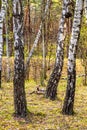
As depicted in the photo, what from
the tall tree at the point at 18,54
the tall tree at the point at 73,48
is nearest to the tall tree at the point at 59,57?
the tall tree at the point at 73,48

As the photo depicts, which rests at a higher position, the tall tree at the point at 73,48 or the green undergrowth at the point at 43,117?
the tall tree at the point at 73,48

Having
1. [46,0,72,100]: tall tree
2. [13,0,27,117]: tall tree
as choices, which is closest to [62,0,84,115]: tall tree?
[13,0,27,117]: tall tree

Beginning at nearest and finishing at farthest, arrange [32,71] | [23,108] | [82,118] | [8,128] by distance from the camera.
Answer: [8,128]
[23,108]
[82,118]
[32,71]

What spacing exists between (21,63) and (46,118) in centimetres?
Result: 196

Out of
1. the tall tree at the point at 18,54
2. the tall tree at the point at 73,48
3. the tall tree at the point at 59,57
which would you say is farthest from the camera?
the tall tree at the point at 59,57

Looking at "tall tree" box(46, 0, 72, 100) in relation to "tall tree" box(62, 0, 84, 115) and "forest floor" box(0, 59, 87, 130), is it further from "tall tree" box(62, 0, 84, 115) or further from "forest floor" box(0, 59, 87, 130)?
"tall tree" box(62, 0, 84, 115)

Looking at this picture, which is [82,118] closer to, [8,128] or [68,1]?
[8,128]

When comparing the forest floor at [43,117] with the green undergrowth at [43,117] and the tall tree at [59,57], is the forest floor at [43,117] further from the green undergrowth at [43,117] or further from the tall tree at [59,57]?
the tall tree at [59,57]

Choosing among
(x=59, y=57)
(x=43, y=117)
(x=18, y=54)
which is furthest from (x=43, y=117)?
(x=59, y=57)

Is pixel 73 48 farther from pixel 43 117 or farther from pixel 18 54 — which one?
pixel 43 117

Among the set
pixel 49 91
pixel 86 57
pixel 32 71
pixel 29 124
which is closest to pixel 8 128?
pixel 29 124

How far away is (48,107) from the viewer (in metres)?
12.7

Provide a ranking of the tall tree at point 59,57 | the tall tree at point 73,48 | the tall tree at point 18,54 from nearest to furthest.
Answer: the tall tree at point 18,54 < the tall tree at point 73,48 < the tall tree at point 59,57

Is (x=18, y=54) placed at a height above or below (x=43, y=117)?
above
